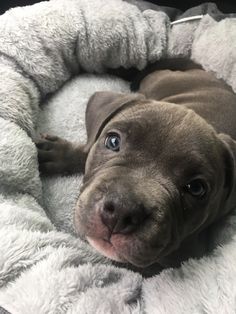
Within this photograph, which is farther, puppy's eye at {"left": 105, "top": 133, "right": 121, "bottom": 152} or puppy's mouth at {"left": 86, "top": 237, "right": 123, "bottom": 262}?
puppy's eye at {"left": 105, "top": 133, "right": 121, "bottom": 152}

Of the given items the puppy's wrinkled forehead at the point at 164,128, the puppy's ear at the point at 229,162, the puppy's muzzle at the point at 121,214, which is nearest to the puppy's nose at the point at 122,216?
the puppy's muzzle at the point at 121,214

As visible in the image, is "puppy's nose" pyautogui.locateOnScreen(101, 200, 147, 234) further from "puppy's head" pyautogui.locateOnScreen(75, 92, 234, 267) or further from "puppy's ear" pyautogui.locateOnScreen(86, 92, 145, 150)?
"puppy's ear" pyautogui.locateOnScreen(86, 92, 145, 150)

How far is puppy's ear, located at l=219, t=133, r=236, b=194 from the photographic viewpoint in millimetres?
2312

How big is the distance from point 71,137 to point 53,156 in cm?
28

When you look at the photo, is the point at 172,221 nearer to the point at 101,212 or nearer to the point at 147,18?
the point at 101,212

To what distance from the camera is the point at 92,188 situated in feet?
6.47

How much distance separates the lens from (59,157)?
277 centimetres

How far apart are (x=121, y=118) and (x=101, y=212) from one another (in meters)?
0.52

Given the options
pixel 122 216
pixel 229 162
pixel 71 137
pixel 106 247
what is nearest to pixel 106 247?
pixel 106 247

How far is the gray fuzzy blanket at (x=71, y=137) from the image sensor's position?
73.5 inches

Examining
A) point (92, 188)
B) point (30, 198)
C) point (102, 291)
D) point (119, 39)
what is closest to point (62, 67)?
point (119, 39)

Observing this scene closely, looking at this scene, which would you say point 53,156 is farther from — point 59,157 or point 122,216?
point 122,216

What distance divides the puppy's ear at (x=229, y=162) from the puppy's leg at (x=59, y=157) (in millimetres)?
700

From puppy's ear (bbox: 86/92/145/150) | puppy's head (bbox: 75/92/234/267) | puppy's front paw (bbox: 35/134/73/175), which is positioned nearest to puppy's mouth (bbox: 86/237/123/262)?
puppy's head (bbox: 75/92/234/267)
